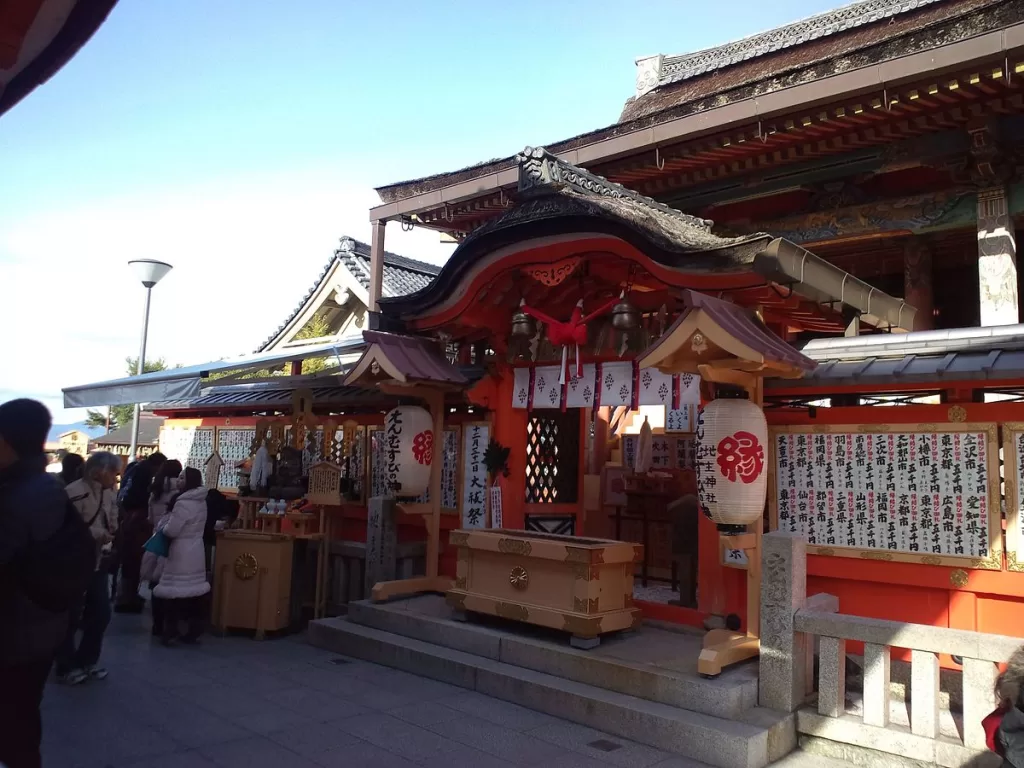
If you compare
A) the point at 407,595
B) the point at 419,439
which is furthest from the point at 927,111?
the point at 407,595

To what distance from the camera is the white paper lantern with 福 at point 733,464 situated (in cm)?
576

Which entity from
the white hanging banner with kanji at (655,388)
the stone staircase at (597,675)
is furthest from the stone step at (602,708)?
the white hanging banner with kanji at (655,388)

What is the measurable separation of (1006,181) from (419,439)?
22.7 ft

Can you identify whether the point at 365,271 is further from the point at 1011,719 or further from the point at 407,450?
the point at 1011,719

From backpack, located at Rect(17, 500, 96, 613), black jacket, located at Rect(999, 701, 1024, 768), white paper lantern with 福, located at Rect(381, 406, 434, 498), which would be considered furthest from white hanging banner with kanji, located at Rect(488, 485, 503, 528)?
black jacket, located at Rect(999, 701, 1024, 768)

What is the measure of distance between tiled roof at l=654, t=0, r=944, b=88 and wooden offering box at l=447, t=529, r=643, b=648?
9.76 m

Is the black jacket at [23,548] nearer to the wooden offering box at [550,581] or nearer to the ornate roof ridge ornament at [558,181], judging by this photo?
the wooden offering box at [550,581]

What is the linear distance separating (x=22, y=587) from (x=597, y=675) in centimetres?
428

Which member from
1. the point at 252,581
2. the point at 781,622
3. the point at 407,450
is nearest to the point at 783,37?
the point at 407,450

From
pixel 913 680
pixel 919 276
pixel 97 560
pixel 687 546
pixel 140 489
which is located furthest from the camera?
pixel 140 489

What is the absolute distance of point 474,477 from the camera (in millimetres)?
9078

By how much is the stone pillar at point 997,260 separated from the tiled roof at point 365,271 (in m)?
11.4

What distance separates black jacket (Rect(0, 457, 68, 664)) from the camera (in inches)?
133

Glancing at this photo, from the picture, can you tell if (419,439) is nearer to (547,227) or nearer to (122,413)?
(547,227)
